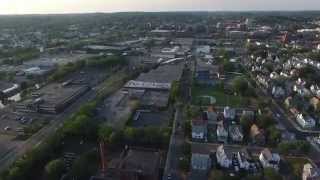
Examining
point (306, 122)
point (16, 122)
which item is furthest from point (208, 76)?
point (16, 122)

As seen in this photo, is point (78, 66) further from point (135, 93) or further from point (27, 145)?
point (27, 145)

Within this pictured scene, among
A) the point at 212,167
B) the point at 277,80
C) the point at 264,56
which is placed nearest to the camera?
the point at 212,167

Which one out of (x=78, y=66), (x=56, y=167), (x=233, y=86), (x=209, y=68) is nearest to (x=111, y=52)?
(x=78, y=66)

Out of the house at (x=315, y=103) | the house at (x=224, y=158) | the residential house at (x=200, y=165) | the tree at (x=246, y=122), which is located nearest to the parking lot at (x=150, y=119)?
the tree at (x=246, y=122)

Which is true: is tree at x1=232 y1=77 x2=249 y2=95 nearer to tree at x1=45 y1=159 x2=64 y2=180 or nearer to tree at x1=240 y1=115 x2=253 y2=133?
tree at x1=240 y1=115 x2=253 y2=133

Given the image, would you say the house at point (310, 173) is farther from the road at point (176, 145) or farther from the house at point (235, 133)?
the road at point (176, 145)

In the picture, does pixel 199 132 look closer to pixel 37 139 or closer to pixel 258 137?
pixel 258 137

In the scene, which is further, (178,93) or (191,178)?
(178,93)
